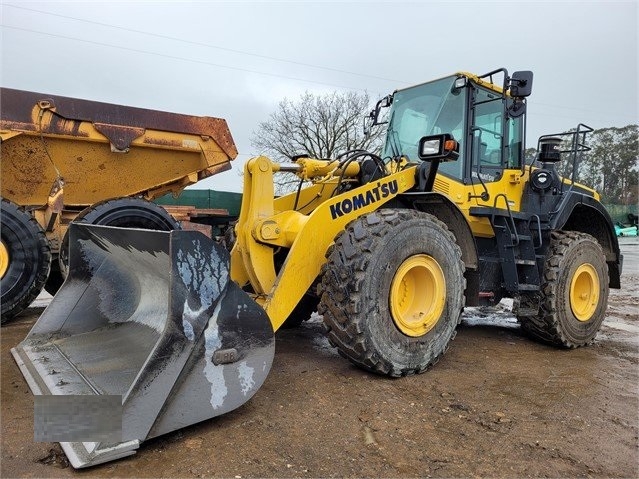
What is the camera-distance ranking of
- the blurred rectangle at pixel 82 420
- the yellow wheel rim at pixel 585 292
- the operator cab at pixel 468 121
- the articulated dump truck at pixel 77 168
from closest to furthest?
the blurred rectangle at pixel 82 420
the operator cab at pixel 468 121
the yellow wheel rim at pixel 585 292
the articulated dump truck at pixel 77 168

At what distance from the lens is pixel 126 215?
5.40 m

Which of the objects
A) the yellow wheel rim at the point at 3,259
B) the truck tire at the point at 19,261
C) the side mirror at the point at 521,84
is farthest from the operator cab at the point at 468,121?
the yellow wheel rim at the point at 3,259

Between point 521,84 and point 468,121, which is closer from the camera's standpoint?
point 521,84

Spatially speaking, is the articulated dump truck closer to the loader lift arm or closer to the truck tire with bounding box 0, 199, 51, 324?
the truck tire with bounding box 0, 199, 51, 324

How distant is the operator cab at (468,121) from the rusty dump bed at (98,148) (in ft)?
9.32

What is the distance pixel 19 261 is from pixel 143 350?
310 cm

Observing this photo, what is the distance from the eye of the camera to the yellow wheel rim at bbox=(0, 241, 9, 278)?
197 inches

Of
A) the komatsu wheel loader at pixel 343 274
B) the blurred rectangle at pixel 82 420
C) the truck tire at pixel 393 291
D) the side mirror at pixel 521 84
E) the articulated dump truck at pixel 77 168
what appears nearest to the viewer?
the blurred rectangle at pixel 82 420

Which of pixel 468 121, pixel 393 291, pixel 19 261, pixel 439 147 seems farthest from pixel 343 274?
pixel 19 261

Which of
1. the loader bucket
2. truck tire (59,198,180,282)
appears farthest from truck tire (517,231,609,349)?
truck tire (59,198,180,282)

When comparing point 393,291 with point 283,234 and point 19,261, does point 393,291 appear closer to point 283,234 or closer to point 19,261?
point 283,234

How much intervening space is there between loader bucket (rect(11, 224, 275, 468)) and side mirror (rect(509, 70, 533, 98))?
2.97 meters

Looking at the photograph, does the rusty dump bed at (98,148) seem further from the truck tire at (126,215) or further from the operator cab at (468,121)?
the operator cab at (468,121)

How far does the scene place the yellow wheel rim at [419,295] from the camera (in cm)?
342
